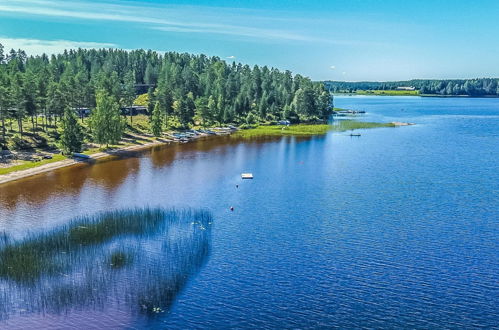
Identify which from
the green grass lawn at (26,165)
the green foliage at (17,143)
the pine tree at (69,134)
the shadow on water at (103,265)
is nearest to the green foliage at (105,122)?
the pine tree at (69,134)

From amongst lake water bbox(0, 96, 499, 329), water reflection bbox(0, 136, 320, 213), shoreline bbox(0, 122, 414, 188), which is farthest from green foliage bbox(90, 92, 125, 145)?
lake water bbox(0, 96, 499, 329)

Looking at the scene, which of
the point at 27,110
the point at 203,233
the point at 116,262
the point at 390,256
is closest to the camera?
the point at 116,262

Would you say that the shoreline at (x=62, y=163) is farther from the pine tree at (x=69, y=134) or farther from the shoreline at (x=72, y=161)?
the pine tree at (x=69, y=134)

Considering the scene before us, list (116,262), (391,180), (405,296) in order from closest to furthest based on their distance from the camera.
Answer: (405,296)
(116,262)
(391,180)

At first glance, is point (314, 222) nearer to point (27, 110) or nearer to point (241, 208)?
point (241, 208)

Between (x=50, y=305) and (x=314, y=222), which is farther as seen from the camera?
(x=314, y=222)

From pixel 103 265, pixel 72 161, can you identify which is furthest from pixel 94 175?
pixel 103 265

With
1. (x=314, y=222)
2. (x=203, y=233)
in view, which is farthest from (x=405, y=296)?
(x=203, y=233)

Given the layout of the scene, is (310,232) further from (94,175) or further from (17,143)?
(17,143)
